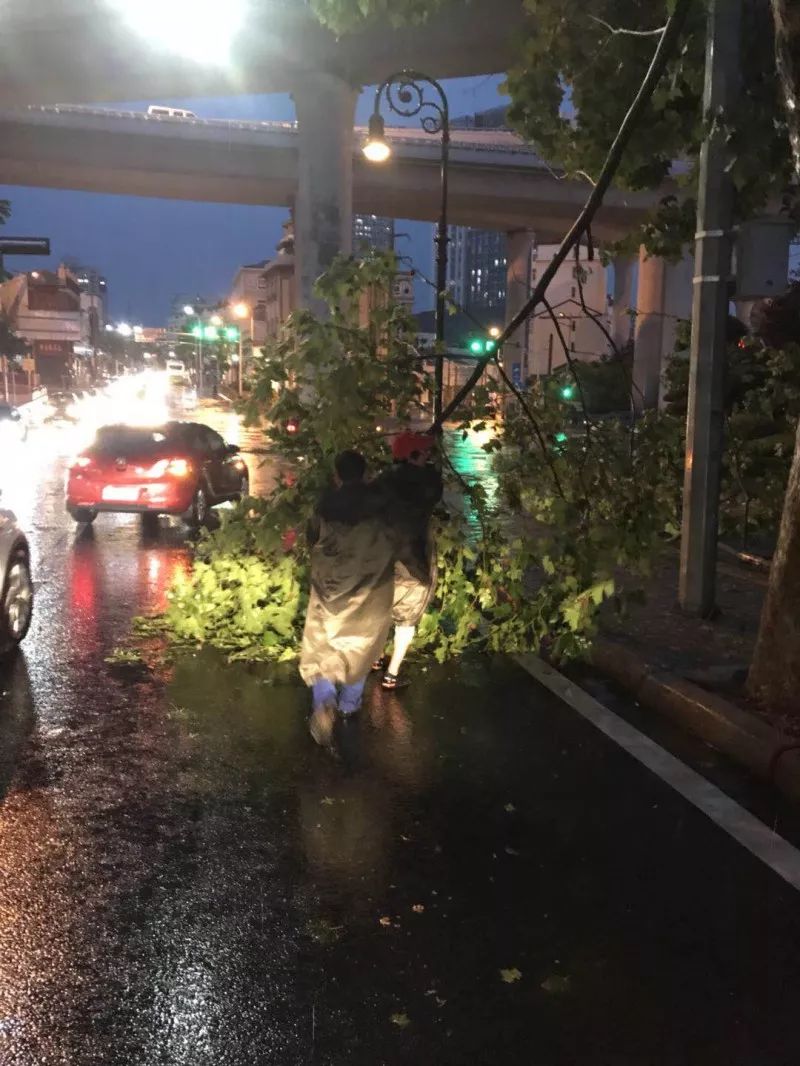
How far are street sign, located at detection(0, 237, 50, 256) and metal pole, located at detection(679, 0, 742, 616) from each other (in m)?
52.4

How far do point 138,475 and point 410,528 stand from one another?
9.13 m

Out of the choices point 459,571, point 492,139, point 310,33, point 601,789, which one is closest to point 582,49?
point 459,571

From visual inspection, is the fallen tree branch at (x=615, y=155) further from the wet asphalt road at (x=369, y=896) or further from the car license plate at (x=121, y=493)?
the car license plate at (x=121, y=493)

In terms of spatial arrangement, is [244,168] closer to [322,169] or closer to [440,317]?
[322,169]

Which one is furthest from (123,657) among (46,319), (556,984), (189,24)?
(46,319)

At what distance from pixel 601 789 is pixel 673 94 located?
227 inches

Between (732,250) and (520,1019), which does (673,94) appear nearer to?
(732,250)

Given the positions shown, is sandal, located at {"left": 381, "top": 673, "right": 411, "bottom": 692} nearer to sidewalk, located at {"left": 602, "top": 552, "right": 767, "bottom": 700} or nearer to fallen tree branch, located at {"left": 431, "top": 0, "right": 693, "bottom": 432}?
sidewalk, located at {"left": 602, "top": 552, "right": 767, "bottom": 700}

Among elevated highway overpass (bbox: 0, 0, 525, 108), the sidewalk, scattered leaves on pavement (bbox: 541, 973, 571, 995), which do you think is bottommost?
scattered leaves on pavement (bbox: 541, 973, 571, 995)

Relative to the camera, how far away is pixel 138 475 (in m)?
14.0

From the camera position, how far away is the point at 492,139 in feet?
241

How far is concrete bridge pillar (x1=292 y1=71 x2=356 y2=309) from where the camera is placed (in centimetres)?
3822

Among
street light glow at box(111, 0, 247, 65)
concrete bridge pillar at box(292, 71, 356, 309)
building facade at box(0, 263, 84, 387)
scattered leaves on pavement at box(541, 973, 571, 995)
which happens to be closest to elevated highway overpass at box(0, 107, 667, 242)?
concrete bridge pillar at box(292, 71, 356, 309)

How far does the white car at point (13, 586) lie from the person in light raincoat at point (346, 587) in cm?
300
